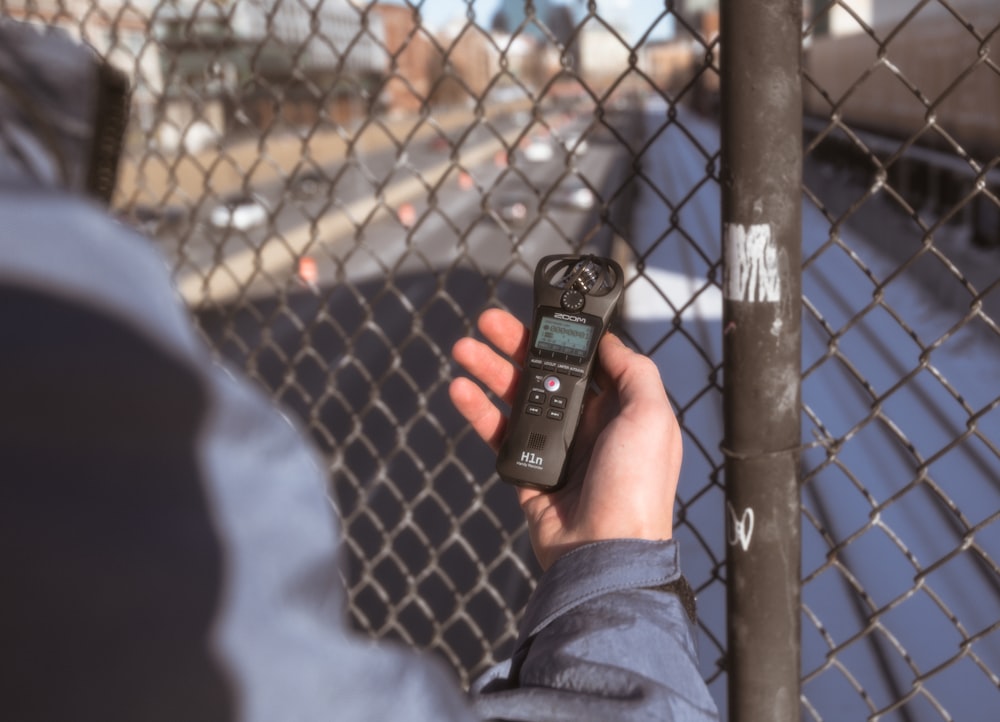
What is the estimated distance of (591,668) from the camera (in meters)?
1.13

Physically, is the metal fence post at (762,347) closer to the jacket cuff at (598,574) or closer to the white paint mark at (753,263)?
the white paint mark at (753,263)

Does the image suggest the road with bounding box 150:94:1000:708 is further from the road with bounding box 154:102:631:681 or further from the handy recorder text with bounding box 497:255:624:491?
the handy recorder text with bounding box 497:255:624:491

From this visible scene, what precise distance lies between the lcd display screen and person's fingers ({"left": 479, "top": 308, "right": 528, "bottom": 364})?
0.05 meters

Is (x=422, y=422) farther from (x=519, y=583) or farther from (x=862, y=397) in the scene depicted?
(x=862, y=397)

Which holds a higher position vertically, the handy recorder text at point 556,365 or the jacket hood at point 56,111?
the jacket hood at point 56,111

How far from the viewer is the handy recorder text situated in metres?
1.67

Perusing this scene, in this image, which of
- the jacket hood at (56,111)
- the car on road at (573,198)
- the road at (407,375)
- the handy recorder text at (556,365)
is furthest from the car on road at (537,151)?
the jacket hood at (56,111)

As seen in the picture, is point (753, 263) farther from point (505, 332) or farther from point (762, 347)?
point (505, 332)

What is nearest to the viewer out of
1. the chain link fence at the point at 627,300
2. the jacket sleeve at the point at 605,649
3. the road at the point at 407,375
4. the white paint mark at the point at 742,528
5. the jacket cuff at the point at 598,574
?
the jacket sleeve at the point at 605,649

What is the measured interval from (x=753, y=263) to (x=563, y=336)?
1.35 ft

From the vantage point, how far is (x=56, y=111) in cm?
70

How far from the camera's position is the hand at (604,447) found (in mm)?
1479

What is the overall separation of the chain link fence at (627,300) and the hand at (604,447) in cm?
33

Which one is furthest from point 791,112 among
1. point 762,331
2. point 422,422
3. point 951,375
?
point 951,375
